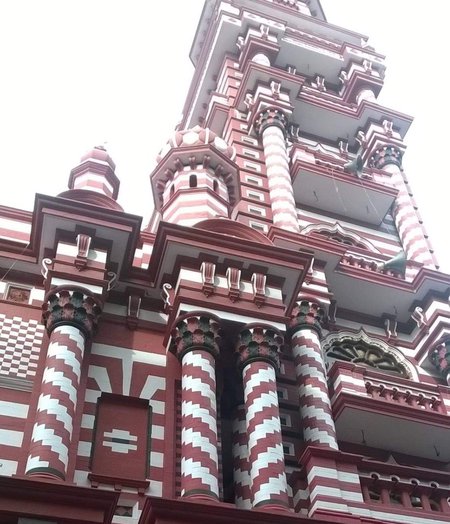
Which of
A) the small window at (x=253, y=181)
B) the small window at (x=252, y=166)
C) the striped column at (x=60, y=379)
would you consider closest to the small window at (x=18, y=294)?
the striped column at (x=60, y=379)

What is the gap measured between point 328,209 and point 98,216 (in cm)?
1079

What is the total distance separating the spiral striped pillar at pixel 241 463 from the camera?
12631 mm

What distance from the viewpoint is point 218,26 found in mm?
30266

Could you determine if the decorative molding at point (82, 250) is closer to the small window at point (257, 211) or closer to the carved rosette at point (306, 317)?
the carved rosette at point (306, 317)

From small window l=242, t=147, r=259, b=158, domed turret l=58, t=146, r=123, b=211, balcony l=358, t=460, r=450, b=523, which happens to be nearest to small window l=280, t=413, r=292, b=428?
balcony l=358, t=460, r=450, b=523

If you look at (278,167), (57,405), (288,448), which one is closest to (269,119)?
(278,167)

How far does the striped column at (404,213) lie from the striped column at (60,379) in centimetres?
1158

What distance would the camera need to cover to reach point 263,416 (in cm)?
1226

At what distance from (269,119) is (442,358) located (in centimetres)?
1013

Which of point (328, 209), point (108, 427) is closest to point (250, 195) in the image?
point (328, 209)

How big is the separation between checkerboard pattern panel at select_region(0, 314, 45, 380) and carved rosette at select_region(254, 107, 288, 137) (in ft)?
42.3

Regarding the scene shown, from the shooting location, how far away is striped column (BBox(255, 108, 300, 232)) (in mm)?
20531

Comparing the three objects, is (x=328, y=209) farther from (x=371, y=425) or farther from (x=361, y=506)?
(x=361, y=506)

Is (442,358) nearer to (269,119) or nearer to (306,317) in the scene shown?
(306,317)
